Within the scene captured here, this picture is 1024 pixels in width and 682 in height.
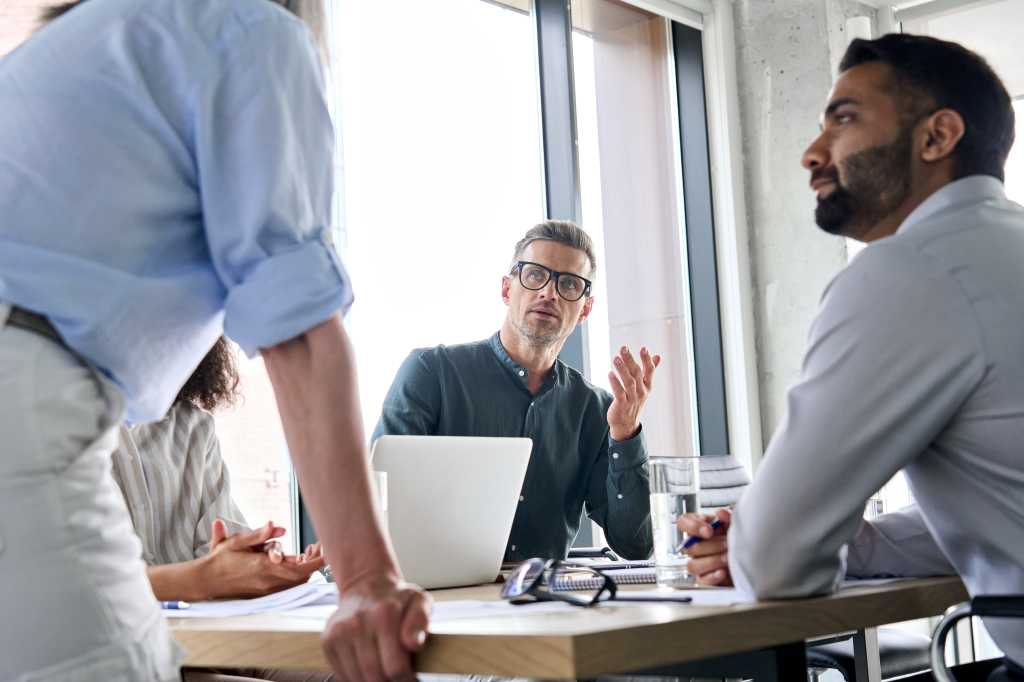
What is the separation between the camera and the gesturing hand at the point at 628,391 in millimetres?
2809

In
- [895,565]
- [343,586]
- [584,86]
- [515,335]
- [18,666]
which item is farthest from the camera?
[584,86]

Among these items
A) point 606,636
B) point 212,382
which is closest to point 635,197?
point 212,382

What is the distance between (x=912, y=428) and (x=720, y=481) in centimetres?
218

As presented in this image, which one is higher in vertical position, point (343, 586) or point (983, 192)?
point (983, 192)

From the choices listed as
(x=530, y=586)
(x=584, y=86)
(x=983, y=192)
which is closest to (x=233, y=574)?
(x=530, y=586)

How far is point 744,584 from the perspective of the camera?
1.36 m

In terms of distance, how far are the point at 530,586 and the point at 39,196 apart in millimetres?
693

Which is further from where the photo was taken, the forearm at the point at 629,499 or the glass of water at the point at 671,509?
the forearm at the point at 629,499

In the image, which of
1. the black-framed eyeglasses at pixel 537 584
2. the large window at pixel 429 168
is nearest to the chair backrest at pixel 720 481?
the large window at pixel 429 168

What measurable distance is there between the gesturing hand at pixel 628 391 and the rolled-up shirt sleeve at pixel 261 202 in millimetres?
1885

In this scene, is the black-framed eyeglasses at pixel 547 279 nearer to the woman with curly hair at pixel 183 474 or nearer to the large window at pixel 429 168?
the large window at pixel 429 168

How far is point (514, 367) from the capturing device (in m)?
3.21

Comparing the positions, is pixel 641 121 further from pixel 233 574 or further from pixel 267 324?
pixel 267 324

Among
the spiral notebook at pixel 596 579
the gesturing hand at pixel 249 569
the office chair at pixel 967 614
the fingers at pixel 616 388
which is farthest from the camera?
the fingers at pixel 616 388
